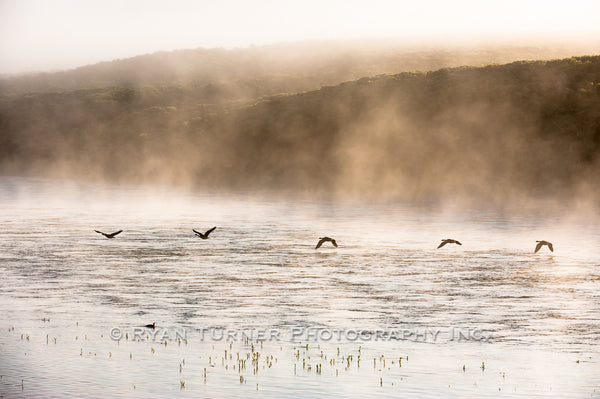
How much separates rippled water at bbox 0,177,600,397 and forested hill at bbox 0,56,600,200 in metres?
39.8

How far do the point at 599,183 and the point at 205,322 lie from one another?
68.2 meters

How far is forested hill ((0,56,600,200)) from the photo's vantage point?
9112cm

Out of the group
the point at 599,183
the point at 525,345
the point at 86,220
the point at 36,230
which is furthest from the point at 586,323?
the point at 599,183

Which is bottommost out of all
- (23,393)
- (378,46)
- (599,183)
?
(23,393)

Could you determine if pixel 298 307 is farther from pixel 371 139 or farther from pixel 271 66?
pixel 271 66

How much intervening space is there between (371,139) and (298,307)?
83.5 meters

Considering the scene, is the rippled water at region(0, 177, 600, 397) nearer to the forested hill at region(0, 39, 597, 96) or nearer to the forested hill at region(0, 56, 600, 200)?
the forested hill at region(0, 56, 600, 200)

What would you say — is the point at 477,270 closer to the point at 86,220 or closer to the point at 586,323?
the point at 586,323

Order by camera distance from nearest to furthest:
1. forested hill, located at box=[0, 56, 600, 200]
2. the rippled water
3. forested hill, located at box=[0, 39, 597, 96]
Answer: the rippled water
forested hill, located at box=[0, 56, 600, 200]
forested hill, located at box=[0, 39, 597, 96]

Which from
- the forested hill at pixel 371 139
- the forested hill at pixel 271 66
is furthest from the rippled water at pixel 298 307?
the forested hill at pixel 271 66

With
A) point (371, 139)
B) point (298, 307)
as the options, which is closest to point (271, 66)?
point (371, 139)

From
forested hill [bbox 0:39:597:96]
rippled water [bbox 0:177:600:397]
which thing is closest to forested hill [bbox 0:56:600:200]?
forested hill [bbox 0:39:597:96]

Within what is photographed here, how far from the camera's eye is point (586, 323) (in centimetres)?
2127

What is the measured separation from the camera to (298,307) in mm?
23031
